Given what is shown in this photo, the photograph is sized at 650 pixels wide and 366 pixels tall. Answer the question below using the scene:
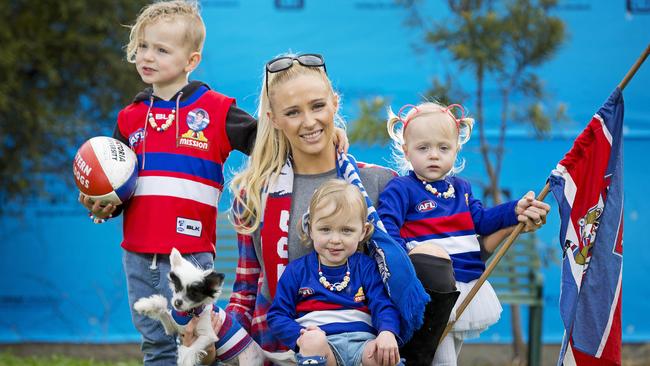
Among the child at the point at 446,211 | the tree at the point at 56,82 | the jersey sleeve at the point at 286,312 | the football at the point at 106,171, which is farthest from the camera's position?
the tree at the point at 56,82

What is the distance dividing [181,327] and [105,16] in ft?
14.6

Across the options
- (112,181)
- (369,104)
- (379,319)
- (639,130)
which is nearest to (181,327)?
(379,319)

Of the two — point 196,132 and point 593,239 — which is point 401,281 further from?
point 196,132

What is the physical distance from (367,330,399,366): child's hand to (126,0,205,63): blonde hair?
5.54ft

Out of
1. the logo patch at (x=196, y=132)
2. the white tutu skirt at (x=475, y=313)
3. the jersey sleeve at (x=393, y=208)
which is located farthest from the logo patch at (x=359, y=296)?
the logo patch at (x=196, y=132)

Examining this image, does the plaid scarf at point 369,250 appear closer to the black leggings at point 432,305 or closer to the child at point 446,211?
the black leggings at point 432,305

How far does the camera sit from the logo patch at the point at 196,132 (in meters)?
4.20

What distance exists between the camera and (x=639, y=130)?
25.4 ft

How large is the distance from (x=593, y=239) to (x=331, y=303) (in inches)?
40.8

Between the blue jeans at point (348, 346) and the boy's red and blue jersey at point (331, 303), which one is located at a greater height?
the boy's red and blue jersey at point (331, 303)

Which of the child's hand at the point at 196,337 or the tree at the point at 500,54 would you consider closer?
the child's hand at the point at 196,337

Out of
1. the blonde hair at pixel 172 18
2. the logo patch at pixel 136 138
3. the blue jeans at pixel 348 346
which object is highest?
the blonde hair at pixel 172 18

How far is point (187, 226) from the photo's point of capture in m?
4.21

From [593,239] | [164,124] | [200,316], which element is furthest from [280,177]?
A: [593,239]
